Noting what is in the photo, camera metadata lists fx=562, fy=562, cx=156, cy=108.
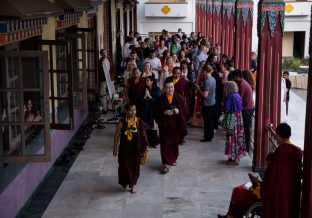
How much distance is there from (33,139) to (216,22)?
1359 centimetres

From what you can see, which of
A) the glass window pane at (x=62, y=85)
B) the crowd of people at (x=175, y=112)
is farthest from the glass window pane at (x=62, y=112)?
the crowd of people at (x=175, y=112)

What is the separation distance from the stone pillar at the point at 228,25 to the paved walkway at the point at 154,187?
630cm

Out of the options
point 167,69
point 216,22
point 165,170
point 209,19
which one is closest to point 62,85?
point 167,69

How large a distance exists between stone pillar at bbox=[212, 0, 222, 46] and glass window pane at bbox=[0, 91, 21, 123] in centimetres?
1225

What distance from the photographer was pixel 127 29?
28.2 m

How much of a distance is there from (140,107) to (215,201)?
319 cm

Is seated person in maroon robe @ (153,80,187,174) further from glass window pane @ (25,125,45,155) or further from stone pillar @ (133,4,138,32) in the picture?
stone pillar @ (133,4,138,32)

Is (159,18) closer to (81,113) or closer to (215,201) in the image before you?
(81,113)

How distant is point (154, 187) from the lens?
8602 millimetres

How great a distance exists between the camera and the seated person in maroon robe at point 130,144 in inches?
320

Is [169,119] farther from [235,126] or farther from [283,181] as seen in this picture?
[283,181]

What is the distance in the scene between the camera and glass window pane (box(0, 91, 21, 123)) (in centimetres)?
725

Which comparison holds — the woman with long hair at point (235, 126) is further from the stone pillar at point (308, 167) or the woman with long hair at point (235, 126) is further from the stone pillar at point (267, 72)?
the stone pillar at point (308, 167)

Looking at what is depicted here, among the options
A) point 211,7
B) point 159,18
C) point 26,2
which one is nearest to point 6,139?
point 26,2
